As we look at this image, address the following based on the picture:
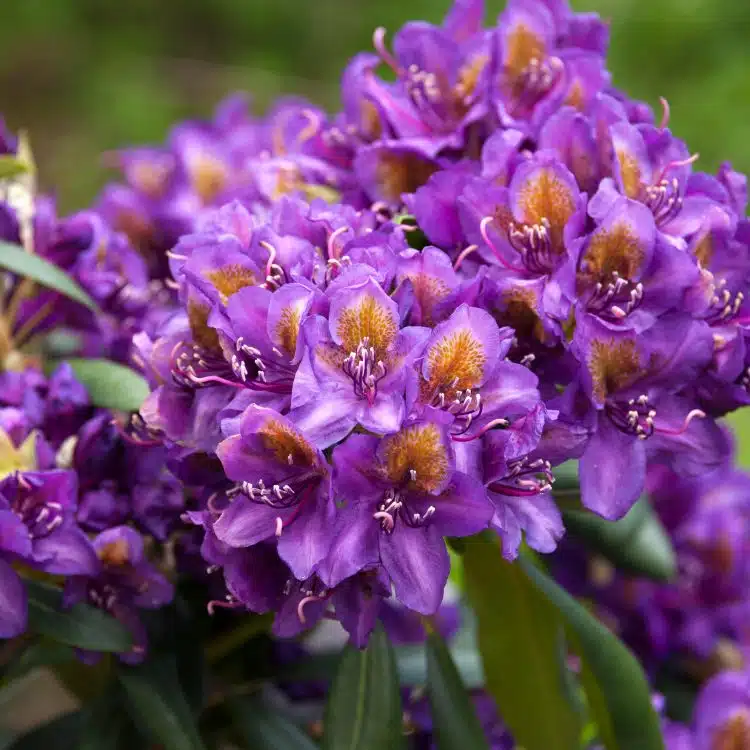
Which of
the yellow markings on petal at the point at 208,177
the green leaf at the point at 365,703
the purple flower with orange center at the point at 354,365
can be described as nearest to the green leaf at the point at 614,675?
the green leaf at the point at 365,703

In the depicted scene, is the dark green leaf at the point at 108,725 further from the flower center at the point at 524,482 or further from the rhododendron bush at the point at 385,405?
the flower center at the point at 524,482

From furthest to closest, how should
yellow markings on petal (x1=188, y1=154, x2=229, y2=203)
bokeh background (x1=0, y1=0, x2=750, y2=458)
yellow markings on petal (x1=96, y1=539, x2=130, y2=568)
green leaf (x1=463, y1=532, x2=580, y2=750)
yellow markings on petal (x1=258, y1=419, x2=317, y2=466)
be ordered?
bokeh background (x1=0, y1=0, x2=750, y2=458) < yellow markings on petal (x1=188, y1=154, x2=229, y2=203) < green leaf (x1=463, y1=532, x2=580, y2=750) < yellow markings on petal (x1=96, y1=539, x2=130, y2=568) < yellow markings on petal (x1=258, y1=419, x2=317, y2=466)

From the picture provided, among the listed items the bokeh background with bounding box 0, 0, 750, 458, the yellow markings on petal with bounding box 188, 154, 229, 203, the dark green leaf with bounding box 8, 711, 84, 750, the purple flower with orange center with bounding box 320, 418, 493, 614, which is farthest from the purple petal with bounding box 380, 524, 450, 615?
the bokeh background with bounding box 0, 0, 750, 458

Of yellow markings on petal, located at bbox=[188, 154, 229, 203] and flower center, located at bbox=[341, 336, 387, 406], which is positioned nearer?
flower center, located at bbox=[341, 336, 387, 406]

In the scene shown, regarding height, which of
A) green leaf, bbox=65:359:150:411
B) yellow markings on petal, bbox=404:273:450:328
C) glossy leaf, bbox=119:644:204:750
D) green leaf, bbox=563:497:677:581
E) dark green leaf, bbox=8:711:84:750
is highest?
yellow markings on petal, bbox=404:273:450:328

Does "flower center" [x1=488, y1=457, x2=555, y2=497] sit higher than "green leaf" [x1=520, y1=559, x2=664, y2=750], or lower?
higher

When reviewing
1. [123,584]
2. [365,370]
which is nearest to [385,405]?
[365,370]

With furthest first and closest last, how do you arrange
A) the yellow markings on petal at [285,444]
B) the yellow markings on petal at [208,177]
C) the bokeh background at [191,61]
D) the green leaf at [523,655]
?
1. the bokeh background at [191,61]
2. the yellow markings on petal at [208,177]
3. the green leaf at [523,655]
4. the yellow markings on petal at [285,444]

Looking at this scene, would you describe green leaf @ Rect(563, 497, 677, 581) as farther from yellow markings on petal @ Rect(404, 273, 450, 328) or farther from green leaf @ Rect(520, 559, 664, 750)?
yellow markings on petal @ Rect(404, 273, 450, 328)
